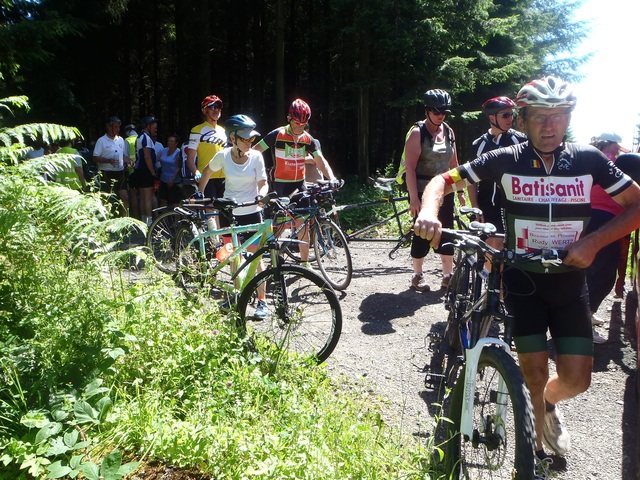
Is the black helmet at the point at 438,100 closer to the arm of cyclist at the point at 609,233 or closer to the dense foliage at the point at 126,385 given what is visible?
the dense foliage at the point at 126,385

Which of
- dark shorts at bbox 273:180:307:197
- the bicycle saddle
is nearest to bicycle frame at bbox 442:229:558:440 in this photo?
the bicycle saddle

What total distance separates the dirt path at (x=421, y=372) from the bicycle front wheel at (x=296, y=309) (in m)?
0.29

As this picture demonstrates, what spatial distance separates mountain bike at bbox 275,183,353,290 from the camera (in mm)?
7734

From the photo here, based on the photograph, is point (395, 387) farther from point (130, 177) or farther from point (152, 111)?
point (152, 111)

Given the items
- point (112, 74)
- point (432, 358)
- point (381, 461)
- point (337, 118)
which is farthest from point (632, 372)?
point (112, 74)

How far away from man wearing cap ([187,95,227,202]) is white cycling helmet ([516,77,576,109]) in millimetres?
5159

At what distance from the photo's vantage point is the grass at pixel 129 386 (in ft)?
10.6

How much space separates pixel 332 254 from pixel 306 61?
17.2m

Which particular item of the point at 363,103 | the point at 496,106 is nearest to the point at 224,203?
the point at 496,106

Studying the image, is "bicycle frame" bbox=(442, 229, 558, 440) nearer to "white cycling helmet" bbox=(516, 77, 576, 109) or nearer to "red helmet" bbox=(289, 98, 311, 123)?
"white cycling helmet" bbox=(516, 77, 576, 109)

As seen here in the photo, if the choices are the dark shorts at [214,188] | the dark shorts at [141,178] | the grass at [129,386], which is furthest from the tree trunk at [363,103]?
the grass at [129,386]

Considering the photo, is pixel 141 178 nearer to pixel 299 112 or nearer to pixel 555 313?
pixel 299 112

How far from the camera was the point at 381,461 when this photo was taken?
3293 mm

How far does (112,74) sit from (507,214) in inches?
831
